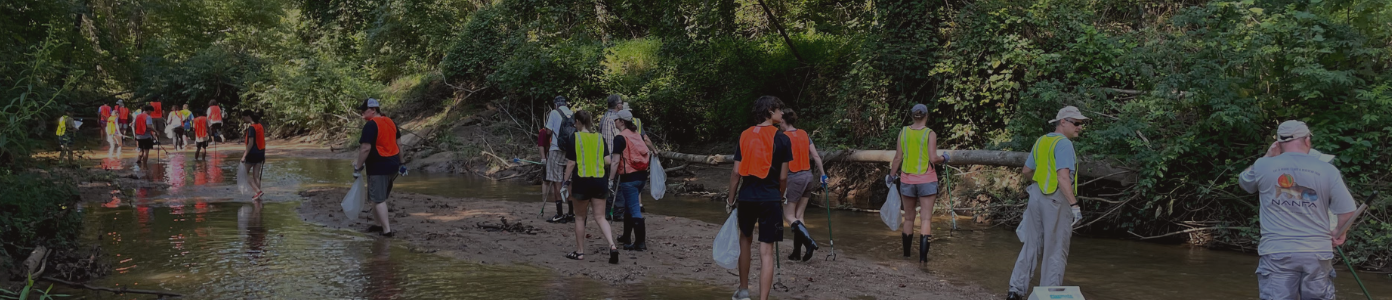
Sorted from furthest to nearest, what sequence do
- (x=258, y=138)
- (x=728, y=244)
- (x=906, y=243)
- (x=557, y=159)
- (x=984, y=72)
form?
(x=984, y=72), (x=258, y=138), (x=557, y=159), (x=906, y=243), (x=728, y=244)

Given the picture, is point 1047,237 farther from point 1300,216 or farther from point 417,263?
point 417,263

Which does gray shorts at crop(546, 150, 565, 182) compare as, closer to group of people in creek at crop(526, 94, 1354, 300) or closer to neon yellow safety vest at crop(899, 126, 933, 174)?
group of people in creek at crop(526, 94, 1354, 300)

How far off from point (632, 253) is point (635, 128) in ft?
3.96

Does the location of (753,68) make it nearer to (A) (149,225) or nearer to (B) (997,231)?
(B) (997,231)

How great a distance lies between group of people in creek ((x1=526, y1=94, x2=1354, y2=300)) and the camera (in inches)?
200

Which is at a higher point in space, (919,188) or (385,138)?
(385,138)

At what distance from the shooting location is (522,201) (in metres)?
14.2

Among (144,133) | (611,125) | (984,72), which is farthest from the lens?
(144,133)

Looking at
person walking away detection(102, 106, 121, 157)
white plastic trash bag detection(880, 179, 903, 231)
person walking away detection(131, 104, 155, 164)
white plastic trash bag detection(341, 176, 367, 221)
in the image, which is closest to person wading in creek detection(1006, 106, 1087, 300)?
white plastic trash bag detection(880, 179, 903, 231)

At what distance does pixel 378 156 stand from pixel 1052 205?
21.4 feet

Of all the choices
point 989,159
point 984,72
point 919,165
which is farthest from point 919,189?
point 984,72

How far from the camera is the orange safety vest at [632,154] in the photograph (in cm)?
888

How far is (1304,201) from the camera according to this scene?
5.09 metres

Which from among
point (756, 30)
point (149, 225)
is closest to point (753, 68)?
point (756, 30)
